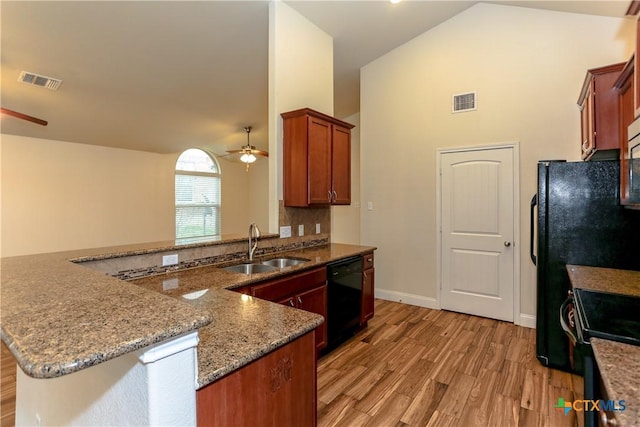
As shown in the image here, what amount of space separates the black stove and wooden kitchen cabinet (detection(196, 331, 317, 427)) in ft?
3.88

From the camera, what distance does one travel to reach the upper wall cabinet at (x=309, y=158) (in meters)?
3.13

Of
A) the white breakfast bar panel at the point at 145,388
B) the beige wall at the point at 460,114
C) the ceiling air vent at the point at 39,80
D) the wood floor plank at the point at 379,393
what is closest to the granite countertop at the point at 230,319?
the white breakfast bar panel at the point at 145,388

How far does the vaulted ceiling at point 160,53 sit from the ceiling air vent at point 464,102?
1.00 m

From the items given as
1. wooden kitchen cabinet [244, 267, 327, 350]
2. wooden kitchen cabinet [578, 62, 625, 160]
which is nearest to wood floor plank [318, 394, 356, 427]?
wooden kitchen cabinet [244, 267, 327, 350]

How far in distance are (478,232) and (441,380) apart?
201 cm

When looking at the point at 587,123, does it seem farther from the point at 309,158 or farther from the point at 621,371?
the point at 621,371

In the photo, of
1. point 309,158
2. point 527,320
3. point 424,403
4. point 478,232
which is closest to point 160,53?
point 309,158

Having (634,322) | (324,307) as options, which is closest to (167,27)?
(324,307)

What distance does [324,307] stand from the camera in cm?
275

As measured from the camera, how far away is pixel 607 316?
1576 mm

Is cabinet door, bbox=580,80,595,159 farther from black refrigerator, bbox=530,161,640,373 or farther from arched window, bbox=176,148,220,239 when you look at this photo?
arched window, bbox=176,148,220,239

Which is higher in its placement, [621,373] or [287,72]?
[287,72]

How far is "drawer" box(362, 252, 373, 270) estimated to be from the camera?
10.9 ft

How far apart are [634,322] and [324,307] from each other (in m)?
1.94
